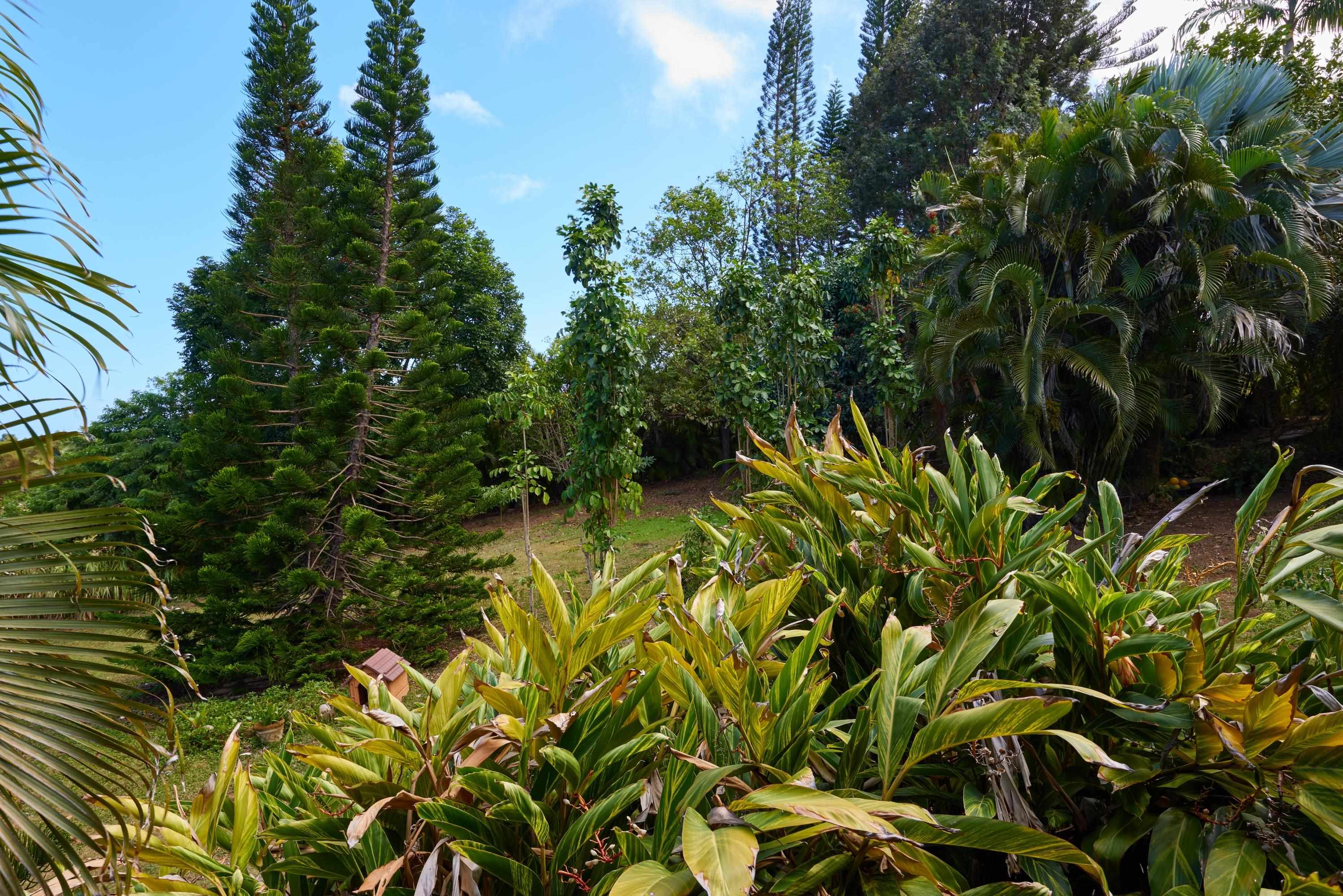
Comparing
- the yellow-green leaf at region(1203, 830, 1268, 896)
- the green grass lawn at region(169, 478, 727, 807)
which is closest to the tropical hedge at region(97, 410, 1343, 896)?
the yellow-green leaf at region(1203, 830, 1268, 896)

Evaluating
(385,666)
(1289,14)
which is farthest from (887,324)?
(1289,14)

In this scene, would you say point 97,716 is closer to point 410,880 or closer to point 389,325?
point 410,880

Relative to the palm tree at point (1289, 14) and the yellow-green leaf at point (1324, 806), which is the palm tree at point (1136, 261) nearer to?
the palm tree at point (1289, 14)

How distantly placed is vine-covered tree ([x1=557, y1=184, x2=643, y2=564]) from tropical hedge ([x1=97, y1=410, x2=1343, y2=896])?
5377 mm

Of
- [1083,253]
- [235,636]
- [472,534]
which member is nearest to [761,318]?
[1083,253]

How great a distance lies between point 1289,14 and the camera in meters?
13.0

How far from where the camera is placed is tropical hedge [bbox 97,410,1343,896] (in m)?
0.80

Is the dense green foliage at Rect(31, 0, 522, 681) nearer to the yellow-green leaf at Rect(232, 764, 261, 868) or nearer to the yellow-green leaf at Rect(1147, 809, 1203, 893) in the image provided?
the yellow-green leaf at Rect(232, 764, 261, 868)

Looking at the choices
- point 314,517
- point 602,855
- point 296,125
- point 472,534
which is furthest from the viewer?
point 296,125

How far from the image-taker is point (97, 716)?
3.69 ft

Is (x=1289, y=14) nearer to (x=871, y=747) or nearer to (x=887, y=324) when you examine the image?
(x=887, y=324)

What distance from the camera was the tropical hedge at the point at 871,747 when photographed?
2.61ft

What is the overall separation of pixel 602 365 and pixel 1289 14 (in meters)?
15.3

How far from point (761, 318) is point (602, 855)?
823cm
